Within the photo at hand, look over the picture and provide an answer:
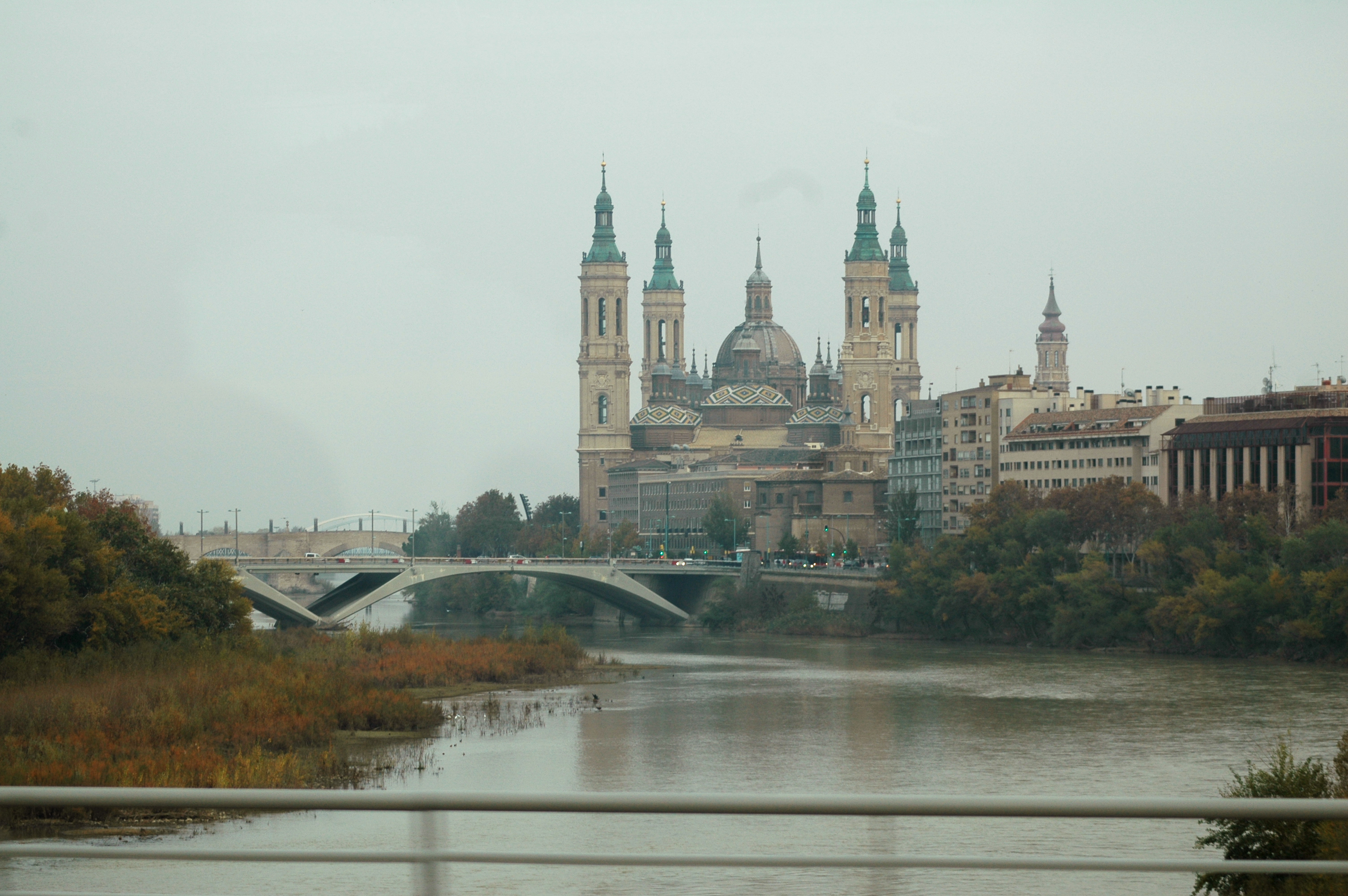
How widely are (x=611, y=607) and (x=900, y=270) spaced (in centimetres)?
6177

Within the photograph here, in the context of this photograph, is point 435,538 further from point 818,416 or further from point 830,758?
point 830,758

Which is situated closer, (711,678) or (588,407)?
(711,678)

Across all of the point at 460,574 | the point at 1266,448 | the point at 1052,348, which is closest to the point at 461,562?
the point at 460,574

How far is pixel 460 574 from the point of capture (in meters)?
65.9

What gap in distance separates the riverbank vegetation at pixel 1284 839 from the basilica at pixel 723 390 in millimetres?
85463

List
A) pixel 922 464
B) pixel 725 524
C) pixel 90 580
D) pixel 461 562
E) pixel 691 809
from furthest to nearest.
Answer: pixel 725 524 → pixel 922 464 → pixel 461 562 → pixel 90 580 → pixel 691 809

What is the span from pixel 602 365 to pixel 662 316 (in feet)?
40.9

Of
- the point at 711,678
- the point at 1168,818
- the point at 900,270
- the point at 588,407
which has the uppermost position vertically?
the point at 900,270

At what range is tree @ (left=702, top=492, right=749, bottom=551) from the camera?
317ft

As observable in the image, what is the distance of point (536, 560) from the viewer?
68000 millimetres

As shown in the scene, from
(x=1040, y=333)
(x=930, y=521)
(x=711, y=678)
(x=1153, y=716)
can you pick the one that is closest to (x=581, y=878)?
(x=1153, y=716)

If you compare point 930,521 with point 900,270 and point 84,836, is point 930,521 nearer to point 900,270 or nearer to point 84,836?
point 900,270

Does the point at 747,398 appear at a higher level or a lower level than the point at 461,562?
higher

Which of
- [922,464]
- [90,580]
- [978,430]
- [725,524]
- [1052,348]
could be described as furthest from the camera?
[1052,348]
